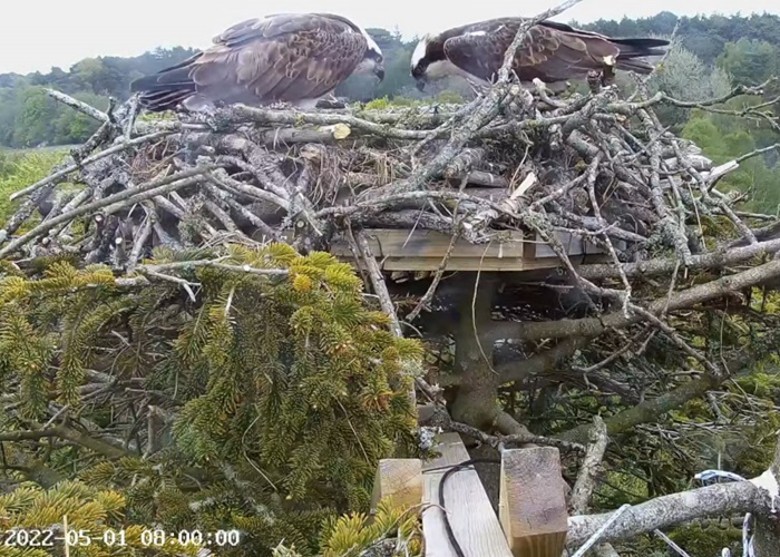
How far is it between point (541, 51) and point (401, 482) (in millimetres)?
3074

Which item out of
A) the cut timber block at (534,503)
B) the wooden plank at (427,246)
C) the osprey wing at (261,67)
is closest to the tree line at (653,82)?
the osprey wing at (261,67)

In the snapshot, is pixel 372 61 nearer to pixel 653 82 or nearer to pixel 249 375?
pixel 653 82

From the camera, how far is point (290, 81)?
3166mm

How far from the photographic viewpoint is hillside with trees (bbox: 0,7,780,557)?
45.2 inches

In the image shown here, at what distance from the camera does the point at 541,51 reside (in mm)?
3527

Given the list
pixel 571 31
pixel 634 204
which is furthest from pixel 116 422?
pixel 571 31

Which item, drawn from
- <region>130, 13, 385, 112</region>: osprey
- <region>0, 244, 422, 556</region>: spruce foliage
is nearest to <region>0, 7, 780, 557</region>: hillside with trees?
<region>0, 244, 422, 556</region>: spruce foliage

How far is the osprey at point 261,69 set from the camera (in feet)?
10.1

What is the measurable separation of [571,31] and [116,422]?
9.92 ft

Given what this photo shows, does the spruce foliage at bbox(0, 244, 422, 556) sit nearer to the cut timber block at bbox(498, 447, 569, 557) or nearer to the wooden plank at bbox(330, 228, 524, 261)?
the cut timber block at bbox(498, 447, 569, 557)

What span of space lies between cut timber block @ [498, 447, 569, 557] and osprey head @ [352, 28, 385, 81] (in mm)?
3076

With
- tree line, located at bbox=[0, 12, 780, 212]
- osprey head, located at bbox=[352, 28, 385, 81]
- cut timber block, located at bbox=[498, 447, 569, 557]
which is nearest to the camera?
cut timber block, located at bbox=[498, 447, 569, 557]

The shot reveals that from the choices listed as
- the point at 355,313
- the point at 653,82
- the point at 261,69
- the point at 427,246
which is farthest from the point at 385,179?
the point at 653,82

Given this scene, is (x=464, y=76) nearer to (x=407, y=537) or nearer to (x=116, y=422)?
(x=116, y=422)
